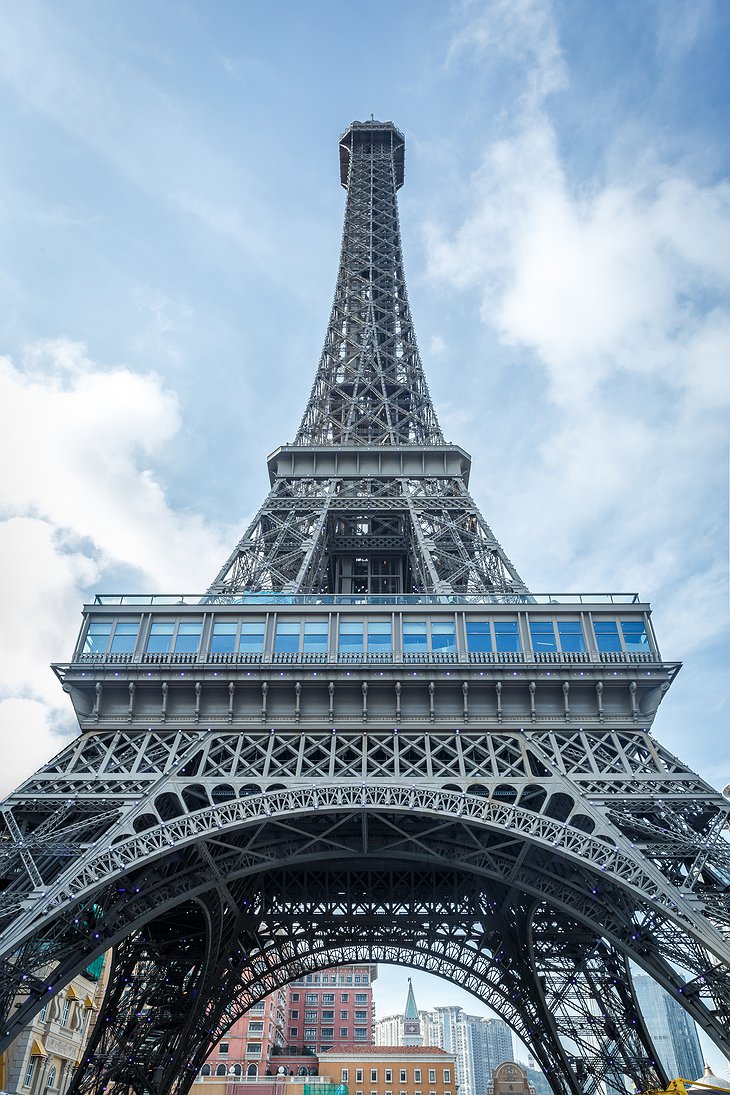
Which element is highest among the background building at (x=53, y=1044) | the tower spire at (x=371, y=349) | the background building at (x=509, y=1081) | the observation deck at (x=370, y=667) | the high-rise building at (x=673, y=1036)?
the tower spire at (x=371, y=349)

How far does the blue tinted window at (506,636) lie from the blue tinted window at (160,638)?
11.9 metres

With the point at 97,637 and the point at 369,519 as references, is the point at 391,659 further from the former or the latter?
the point at 369,519

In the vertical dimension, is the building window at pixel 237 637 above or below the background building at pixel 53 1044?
above

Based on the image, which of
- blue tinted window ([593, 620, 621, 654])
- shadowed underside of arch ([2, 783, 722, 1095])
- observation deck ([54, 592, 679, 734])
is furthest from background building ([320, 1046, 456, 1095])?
blue tinted window ([593, 620, 621, 654])

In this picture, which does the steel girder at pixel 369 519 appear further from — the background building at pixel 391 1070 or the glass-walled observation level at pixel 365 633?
the background building at pixel 391 1070

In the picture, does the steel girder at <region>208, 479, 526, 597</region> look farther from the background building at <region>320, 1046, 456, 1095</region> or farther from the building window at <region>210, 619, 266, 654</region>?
the background building at <region>320, 1046, 456, 1095</region>

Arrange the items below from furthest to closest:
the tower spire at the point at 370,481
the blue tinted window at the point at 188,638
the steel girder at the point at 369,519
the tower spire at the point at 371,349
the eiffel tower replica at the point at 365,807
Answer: the tower spire at the point at 371,349 < the tower spire at the point at 370,481 < the steel girder at the point at 369,519 < the blue tinted window at the point at 188,638 < the eiffel tower replica at the point at 365,807

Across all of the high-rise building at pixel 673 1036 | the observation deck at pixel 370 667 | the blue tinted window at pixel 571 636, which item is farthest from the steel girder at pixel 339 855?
the high-rise building at pixel 673 1036

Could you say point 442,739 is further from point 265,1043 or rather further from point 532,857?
point 265,1043

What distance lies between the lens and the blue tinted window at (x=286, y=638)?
3088 cm

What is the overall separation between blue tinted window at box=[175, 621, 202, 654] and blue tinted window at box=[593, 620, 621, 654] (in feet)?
47.5

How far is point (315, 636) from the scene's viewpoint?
3109cm

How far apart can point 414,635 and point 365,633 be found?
179 cm

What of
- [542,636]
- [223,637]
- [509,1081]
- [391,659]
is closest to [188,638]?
[223,637]
